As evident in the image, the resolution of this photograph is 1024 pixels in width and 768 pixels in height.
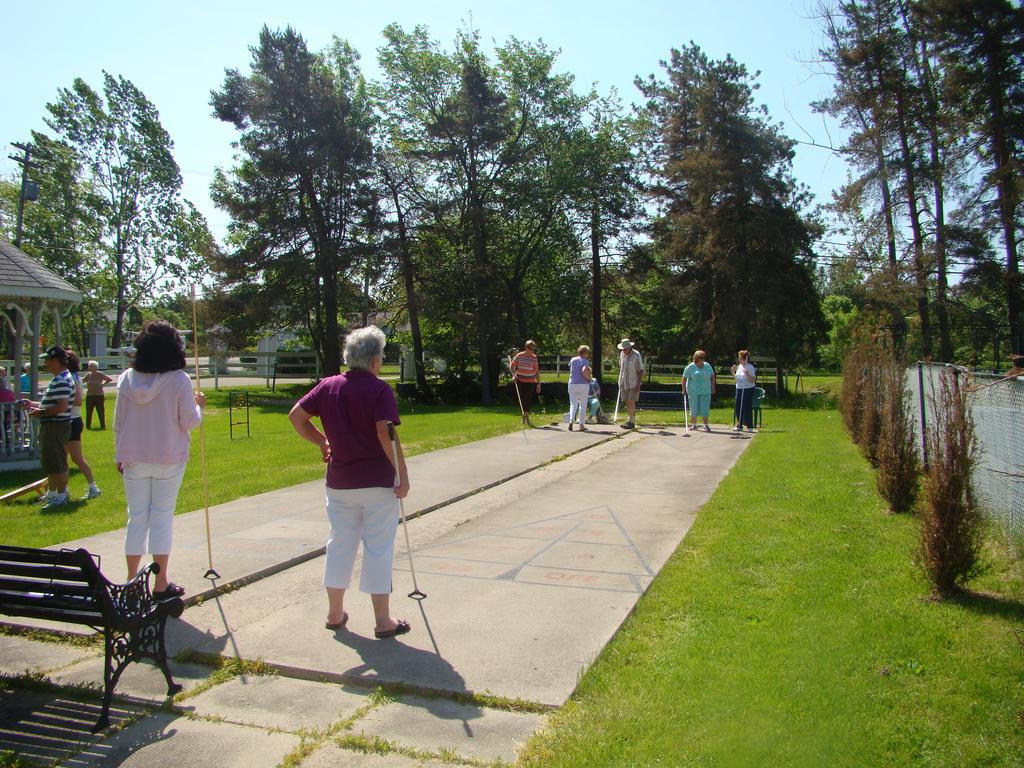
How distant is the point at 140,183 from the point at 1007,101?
46658 mm

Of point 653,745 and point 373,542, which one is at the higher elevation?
point 373,542

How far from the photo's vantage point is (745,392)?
17781 mm

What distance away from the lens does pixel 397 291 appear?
119ft

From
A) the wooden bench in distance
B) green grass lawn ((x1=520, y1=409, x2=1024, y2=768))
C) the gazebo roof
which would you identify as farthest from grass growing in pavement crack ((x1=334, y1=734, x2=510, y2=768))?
the gazebo roof

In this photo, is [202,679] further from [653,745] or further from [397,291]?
[397,291]

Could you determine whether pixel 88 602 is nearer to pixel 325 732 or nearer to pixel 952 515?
pixel 325 732

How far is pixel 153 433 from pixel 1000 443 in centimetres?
752

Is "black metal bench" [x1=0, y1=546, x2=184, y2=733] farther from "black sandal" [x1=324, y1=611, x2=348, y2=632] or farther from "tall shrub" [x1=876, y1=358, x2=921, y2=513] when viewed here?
"tall shrub" [x1=876, y1=358, x2=921, y2=513]

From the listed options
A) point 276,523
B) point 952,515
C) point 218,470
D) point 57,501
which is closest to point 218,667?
point 276,523

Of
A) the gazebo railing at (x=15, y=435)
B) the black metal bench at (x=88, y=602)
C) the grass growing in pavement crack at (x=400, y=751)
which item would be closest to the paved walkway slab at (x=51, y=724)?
the black metal bench at (x=88, y=602)

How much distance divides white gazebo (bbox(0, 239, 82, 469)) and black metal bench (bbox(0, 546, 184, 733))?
9778mm

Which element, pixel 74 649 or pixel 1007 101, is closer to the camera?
pixel 74 649

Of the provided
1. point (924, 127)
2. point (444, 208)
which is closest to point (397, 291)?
point (444, 208)

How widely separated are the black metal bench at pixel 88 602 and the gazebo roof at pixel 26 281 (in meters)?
9.85
